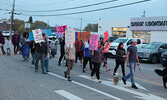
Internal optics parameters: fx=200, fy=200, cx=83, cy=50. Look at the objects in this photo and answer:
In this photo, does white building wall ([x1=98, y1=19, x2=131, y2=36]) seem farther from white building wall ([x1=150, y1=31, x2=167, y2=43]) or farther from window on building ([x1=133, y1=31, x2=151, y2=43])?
white building wall ([x1=150, y1=31, x2=167, y2=43])

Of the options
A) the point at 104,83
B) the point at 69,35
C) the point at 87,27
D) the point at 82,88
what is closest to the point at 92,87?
the point at 82,88

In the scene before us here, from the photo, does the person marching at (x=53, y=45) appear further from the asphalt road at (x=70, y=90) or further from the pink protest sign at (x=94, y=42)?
the pink protest sign at (x=94, y=42)

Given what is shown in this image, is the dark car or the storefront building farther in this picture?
the storefront building

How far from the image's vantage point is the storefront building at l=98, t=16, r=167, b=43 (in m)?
31.6

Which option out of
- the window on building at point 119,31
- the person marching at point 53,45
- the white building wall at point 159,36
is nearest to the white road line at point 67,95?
the person marching at point 53,45

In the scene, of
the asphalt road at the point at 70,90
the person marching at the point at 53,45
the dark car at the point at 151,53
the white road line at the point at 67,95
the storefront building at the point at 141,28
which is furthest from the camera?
the storefront building at the point at 141,28

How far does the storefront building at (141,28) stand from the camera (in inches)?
1246

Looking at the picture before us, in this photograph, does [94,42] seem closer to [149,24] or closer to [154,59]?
[154,59]

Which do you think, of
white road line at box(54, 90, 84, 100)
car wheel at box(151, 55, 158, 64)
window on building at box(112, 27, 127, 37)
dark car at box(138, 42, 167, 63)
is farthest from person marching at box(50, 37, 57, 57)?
window on building at box(112, 27, 127, 37)

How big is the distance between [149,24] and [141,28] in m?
1.66

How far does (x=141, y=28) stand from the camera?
34.6m

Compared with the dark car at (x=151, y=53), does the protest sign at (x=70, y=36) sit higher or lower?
higher

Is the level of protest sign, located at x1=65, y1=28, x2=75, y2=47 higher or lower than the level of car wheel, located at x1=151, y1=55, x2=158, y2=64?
higher

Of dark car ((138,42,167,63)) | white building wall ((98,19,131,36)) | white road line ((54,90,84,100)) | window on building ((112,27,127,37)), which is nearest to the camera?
white road line ((54,90,84,100))
